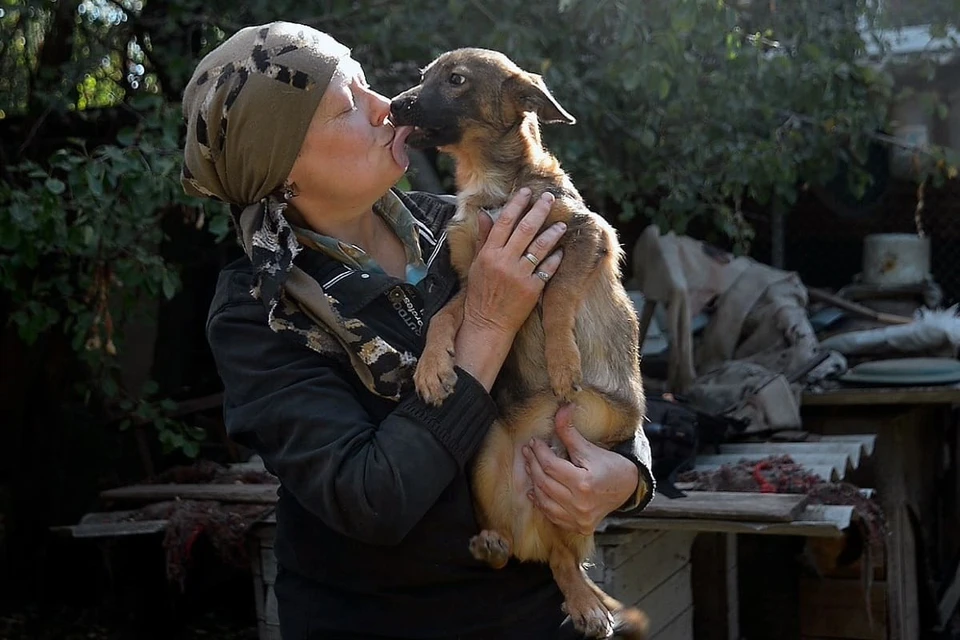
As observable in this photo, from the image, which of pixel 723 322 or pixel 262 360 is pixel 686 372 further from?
pixel 262 360

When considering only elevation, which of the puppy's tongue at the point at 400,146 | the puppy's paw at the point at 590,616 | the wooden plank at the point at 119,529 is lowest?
the wooden plank at the point at 119,529

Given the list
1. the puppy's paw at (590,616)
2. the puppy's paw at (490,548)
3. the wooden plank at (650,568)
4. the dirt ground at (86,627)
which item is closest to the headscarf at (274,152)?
the puppy's paw at (490,548)

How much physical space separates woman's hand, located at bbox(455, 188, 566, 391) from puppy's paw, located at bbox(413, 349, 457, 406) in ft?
0.10

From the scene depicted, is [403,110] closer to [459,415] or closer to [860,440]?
[459,415]

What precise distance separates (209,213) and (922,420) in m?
4.83

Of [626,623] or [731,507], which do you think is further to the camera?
[731,507]

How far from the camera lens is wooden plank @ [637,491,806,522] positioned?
13.2ft

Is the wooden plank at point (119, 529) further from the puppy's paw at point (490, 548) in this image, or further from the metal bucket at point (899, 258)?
the metal bucket at point (899, 258)

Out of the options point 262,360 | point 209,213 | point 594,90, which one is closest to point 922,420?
point 594,90

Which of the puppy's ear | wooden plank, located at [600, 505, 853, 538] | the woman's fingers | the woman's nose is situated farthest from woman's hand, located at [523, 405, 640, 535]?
wooden plank, located at [600, 505, 853, 538]

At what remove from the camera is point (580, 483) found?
2164 mm

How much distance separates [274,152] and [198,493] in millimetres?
3641

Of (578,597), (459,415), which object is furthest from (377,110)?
(578,597)

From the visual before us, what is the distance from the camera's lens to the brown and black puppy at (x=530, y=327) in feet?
7.45
